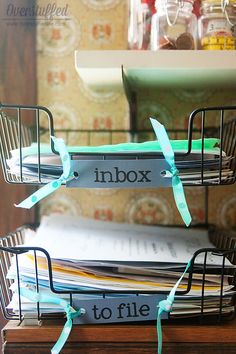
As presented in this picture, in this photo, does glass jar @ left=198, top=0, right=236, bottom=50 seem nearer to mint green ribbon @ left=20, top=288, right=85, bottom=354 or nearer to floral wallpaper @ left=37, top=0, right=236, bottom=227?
floral wallpaper @ left=37, top=0, right=236, bottom=227

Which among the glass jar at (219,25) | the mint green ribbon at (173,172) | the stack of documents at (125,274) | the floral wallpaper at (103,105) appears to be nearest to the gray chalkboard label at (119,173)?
the mint green ribbon at (173,172)

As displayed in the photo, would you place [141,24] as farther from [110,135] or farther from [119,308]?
[119,308]

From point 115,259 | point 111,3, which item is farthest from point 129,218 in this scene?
point 111,3

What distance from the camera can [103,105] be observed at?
38.1 inches

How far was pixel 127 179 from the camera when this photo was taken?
0.61 meters

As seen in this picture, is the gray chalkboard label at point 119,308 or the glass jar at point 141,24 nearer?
the gray chalkboard label at point 119,308

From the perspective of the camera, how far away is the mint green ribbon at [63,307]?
0.61 meters

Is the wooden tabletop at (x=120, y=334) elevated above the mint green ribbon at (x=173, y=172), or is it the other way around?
the mint green ribbon at (x=173, y=172)

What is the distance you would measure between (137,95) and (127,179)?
0.39 meters

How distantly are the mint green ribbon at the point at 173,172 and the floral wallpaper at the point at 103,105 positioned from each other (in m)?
0.36

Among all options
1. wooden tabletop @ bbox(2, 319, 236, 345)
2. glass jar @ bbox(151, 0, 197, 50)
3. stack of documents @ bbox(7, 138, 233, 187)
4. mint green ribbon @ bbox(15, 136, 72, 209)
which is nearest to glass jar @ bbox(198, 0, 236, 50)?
glass jar @ bbox(151, 0, 197, 50)

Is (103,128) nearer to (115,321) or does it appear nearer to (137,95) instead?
(137,95)

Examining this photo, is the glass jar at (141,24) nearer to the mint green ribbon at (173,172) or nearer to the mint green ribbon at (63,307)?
the mint green ribbon at (173,172)

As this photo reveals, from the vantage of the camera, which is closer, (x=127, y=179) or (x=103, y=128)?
(x=127, y=179)
